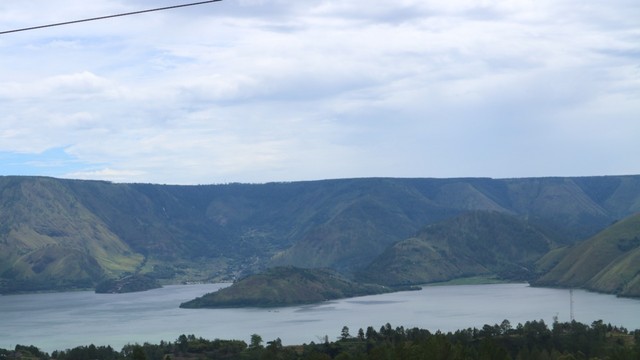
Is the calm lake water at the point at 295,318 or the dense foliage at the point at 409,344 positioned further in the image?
the calm lake water at the point at 295,318

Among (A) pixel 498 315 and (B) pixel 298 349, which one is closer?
(B) pixel 298 349

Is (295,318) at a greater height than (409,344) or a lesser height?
greater

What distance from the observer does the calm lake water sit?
13275 centimetres

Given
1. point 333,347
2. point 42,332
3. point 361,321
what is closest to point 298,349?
point 333,347

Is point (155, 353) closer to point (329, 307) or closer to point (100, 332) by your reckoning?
point (100, 332)

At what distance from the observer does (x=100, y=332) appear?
5659 inches

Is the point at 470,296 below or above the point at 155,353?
above

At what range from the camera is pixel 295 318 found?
537 ft

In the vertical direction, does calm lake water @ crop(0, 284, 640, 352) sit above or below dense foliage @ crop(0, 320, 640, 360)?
above

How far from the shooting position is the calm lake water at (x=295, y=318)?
133 metres

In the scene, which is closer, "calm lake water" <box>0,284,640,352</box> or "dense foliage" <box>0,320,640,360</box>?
"dense foliage" <box>0,320,640,360</box>

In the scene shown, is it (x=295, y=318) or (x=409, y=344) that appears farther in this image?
(x=295, y=318)

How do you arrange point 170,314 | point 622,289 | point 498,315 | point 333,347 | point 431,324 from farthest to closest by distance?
point 622,289 < point 170,314 < point 498,315 < point 431,324 < point 333,347

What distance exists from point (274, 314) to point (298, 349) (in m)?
78.3
